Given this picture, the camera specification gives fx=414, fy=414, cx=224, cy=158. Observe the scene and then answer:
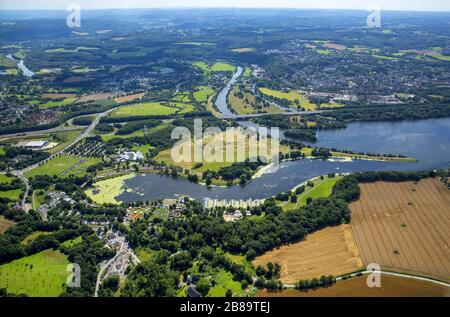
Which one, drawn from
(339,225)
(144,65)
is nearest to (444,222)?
(339,225)

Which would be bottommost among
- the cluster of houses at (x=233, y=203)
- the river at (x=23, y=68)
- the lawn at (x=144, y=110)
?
the cluster of houses at (x=233, y=203)

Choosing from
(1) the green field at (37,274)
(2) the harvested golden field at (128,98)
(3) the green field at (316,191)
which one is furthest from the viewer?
(2) the harvested golden field at (128,98)

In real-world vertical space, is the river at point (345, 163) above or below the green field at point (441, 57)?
below

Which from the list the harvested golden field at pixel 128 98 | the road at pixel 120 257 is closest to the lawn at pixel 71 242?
the road at pixel 120 257

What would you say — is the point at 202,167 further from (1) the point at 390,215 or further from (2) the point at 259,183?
(1) the point at 390,215

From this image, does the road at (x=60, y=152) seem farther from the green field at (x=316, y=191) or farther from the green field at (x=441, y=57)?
the green field at (x=441, y=57)

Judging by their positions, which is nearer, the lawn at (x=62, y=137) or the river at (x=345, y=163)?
the river at (x=345, y=163)

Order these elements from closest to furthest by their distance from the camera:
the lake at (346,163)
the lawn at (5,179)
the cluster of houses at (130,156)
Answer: the lake at (346,163), the lawn at (5,179), the cluster of houses at (130,156)

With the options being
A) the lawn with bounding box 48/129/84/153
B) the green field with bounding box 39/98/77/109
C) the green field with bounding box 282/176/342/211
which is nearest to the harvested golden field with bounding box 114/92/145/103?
the green field with bounding box 39/98/77/109
